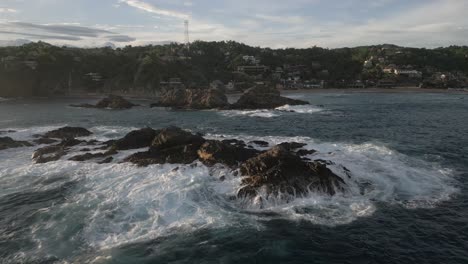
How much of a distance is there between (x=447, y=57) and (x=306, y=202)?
177 m

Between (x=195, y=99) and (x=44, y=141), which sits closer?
(x=44, y=141)

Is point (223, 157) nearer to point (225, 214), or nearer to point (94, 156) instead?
point (225, 214)

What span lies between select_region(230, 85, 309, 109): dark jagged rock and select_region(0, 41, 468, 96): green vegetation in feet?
154

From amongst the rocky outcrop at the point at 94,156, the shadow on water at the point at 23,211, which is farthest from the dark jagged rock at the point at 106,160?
the shadow on water at the point at 23,211

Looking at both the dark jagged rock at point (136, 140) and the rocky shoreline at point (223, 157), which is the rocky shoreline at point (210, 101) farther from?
the dark jagged rock at point (136, 140)

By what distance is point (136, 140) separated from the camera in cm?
3512

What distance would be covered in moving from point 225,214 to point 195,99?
63279mm

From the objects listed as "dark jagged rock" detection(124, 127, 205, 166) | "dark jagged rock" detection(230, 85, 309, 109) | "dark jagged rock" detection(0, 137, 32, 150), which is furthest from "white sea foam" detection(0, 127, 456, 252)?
"dark jagged rock" detection(230, 85, 309, 109)

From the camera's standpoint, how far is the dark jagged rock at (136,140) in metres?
34.2

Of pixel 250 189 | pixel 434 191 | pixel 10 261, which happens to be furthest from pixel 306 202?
pixel 10 261

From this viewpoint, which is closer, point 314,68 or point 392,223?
point 392,223

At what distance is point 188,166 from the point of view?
2758cm

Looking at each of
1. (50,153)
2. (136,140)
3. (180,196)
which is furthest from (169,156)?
(50,153)

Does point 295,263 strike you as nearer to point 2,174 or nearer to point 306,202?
point 306,202
